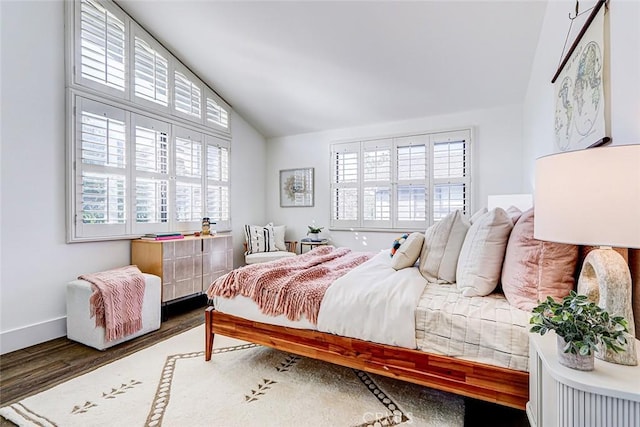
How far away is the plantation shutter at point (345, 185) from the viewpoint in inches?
189

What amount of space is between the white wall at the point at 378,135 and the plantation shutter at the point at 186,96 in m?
1.58

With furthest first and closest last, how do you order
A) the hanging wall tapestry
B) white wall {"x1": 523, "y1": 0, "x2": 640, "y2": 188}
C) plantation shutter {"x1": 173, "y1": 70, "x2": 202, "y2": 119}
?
plantation shutter {"x1": 173, "y1": 70, "x2": 202, "y2": 119}, the hanging wall tapestry, white wall {"x1": 523, "y1": 0, "x2": 640, "y2": 188}

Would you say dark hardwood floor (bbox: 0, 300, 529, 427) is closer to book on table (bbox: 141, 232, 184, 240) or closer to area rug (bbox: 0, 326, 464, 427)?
area rug (bbox: 0, 326, 464, 427)

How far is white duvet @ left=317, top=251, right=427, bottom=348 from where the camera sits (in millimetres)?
1592

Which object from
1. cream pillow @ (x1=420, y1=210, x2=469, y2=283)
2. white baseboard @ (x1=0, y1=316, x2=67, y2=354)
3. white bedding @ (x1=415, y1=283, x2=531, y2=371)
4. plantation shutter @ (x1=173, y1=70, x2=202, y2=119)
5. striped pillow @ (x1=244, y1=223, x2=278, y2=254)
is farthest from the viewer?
striped pillow @ (x1=244, y1=223, x2=278, y2=254)

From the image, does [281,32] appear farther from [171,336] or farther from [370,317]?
[171,336]

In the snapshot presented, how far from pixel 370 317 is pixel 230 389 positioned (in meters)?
1.00

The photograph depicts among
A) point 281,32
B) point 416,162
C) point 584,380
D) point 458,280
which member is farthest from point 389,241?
point 584,380

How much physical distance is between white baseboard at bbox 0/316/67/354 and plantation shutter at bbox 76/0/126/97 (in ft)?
7.45

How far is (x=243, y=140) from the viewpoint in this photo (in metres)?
5.10

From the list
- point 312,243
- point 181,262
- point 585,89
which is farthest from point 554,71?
point 181,262

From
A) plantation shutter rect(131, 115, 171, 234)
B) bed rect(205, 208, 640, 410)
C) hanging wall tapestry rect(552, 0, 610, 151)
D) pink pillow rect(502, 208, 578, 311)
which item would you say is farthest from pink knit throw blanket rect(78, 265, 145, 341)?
hanging wall tapestry rect(552, 0, 610, 151)

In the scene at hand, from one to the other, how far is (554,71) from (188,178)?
3967 millimetres

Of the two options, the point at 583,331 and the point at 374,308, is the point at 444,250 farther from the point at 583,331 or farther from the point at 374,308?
the point at 583,331
